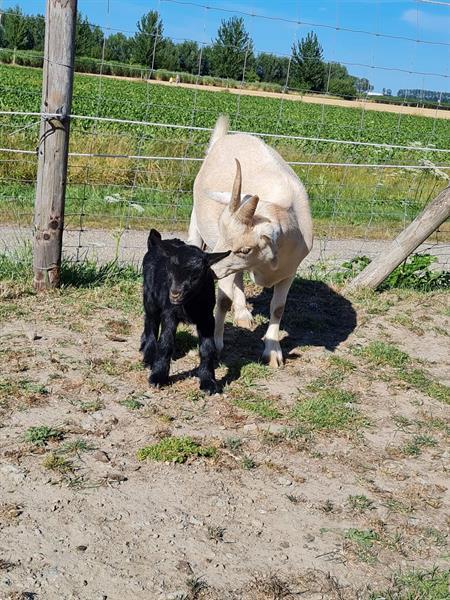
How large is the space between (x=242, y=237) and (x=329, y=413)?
4.30ft

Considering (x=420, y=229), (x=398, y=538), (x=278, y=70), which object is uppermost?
(x=278, y=70)

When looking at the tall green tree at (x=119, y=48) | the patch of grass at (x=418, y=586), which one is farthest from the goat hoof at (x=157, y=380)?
Result: the tall green tree at (x=119, y=48)

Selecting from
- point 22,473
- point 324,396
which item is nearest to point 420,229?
point 324,396

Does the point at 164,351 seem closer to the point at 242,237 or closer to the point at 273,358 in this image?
Answer: the point at 242,237

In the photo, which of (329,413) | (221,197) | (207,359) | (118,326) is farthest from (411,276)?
(207,359)

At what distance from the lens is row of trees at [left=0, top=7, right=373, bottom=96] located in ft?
30.5

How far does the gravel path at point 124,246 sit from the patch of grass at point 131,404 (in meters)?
3.27

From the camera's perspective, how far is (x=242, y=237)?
5465mm

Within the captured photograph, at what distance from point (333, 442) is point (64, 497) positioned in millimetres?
1822

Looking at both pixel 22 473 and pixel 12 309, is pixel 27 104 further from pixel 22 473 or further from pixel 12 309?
pixel 22 473

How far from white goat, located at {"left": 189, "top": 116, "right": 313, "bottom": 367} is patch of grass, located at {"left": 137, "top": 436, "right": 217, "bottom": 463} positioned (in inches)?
51.9

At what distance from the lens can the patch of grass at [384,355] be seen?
6.57m

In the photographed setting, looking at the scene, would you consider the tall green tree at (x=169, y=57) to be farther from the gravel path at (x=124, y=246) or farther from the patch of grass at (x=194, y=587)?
the patch of grass at (x=194, y=587)

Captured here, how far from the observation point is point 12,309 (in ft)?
21.7
